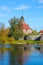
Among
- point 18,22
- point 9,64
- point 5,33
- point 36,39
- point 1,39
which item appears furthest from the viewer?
point 18,22

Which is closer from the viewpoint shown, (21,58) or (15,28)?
(21,58)

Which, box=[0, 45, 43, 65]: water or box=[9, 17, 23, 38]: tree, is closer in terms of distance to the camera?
box=[0, 45, 43, 65]: water

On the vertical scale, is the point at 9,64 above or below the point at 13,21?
below

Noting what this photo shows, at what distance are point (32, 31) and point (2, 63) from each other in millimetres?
97151

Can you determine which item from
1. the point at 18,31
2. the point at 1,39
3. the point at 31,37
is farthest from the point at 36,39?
the point at 1,39

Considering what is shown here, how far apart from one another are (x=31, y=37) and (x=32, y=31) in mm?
35566

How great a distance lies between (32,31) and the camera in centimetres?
12738

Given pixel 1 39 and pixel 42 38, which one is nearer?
pixel 1 39

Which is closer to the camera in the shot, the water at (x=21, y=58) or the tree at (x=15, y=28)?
the water at (x=21, y=58)

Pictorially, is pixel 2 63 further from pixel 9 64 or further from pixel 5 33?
pixel 5 33

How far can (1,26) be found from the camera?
85.9m

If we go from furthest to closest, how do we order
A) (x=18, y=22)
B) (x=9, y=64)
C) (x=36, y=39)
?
(x=18, y=22)
(x=36, y=39)
(x=9, y=64)

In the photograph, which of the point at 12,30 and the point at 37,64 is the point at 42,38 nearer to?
the point at 12,30

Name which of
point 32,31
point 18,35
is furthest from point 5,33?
point 32,31
